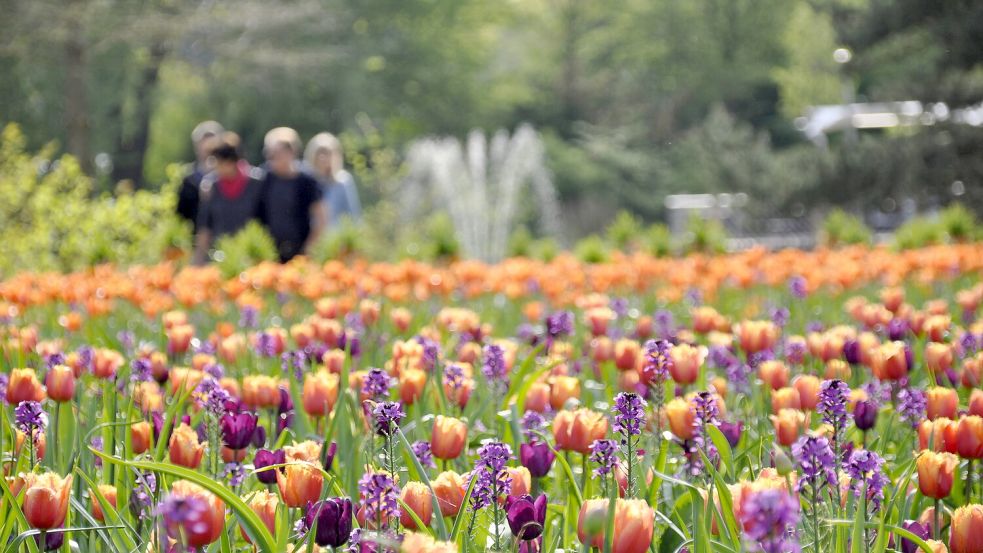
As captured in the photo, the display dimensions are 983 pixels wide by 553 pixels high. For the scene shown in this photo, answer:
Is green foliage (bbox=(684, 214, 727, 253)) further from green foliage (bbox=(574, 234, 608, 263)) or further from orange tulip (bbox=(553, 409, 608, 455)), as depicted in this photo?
orange tulip (bbox=(553, 409, 608, 455))

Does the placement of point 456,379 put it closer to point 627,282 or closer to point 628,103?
point 627,282

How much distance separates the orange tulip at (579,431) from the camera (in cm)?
181

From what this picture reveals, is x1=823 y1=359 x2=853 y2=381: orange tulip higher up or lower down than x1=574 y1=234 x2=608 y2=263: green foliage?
lower down

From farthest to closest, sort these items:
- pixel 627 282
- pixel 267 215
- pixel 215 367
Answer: pixel 267 215 → pixel 627 282 → pixel 215 367

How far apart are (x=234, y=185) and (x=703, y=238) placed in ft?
13.6

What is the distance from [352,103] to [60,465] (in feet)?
100

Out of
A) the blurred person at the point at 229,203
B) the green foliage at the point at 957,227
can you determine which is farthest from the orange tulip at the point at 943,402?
the green foliage at the point at 957,227

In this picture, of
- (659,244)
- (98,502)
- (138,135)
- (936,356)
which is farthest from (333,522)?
(138,135)

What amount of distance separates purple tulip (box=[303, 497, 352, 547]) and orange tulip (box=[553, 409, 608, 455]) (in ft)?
1.68

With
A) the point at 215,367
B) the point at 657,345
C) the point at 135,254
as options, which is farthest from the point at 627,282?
the point at 135,254

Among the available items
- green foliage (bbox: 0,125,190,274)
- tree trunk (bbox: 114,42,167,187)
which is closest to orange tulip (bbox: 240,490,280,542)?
green foliage (bbox: 0,125,190,274)

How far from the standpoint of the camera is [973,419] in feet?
5.96

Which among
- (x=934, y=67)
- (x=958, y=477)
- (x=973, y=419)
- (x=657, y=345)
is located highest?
(x=934, y=67)

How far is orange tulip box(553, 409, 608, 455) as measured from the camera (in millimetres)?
1806
